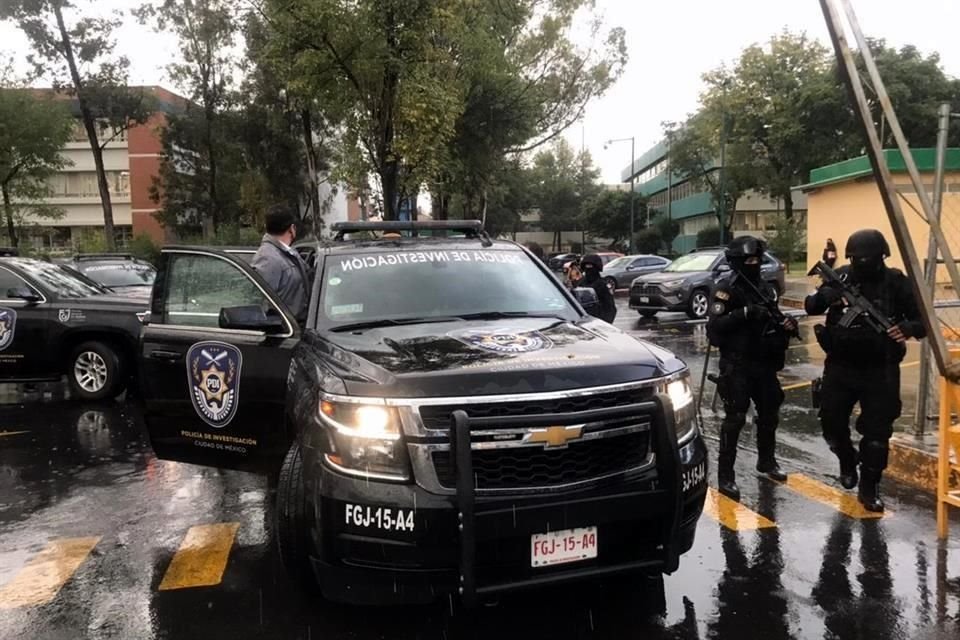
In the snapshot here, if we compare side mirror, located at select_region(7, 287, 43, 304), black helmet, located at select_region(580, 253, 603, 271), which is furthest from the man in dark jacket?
side mirror, located at select_region(7, 287, 43, 304)

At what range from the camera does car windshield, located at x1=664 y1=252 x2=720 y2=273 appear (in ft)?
61.2

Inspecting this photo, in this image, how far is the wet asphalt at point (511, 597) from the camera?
3607mm

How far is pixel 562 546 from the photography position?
10.3 ft

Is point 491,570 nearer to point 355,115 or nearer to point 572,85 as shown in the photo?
point 355,115

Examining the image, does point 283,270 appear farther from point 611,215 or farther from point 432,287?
point 611,215

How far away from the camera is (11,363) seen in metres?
9.26

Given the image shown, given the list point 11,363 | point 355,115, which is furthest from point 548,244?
point 11,363

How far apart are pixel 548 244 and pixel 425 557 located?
84.6 m

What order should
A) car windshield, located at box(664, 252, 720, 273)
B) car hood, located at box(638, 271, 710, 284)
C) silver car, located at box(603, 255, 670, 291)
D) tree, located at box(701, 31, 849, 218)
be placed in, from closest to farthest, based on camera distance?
car hood, located at box(638, 271, 710, 284) < car windshield, located at box(664, 252, 720, 273) < silver car, located at box(603, 255, 670, 291) < tree, located at box(701, 31, 849, 218)

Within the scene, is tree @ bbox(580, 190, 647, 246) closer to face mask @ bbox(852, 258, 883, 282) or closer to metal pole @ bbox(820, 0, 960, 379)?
face mask @ bbox(852, 258, 883, 282)

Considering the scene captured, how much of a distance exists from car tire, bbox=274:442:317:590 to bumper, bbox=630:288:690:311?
1481cm

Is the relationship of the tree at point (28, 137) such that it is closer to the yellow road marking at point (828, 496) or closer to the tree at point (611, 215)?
the yellow road marking at point (828, 496)

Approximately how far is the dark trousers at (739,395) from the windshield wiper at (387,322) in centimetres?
241

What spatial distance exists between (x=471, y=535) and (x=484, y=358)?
80 centimetres
